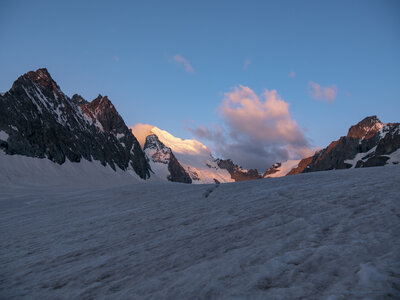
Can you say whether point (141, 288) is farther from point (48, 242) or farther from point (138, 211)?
point (138, 211)

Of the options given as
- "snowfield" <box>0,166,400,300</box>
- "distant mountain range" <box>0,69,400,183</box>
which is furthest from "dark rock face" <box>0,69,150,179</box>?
"snowfield" <box>0,166,400,300</box>

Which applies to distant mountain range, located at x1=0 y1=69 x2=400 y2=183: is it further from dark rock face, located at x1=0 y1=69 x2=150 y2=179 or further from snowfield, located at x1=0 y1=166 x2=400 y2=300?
snowfield, located at x1=0 y1=166 x2=400 y2=300

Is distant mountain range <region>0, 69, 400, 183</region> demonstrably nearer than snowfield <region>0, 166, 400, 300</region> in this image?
No

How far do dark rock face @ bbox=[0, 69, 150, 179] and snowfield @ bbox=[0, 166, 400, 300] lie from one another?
2612 inches

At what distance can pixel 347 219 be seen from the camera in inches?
203

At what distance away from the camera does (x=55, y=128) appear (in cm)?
8244

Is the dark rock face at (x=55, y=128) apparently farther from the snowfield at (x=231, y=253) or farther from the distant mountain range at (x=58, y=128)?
the snowfield at (x=231, y=253)

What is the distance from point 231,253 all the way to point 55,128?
9058cm

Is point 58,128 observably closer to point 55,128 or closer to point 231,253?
point 55,128

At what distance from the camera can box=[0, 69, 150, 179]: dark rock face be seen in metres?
66.8

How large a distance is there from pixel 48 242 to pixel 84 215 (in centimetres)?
327

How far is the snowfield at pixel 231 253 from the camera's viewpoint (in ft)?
10.4

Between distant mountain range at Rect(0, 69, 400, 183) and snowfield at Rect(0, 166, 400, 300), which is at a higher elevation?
distant mountain range at Rect(0, 69, 400, 183)

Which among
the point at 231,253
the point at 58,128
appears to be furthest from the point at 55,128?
the point at 231,253
